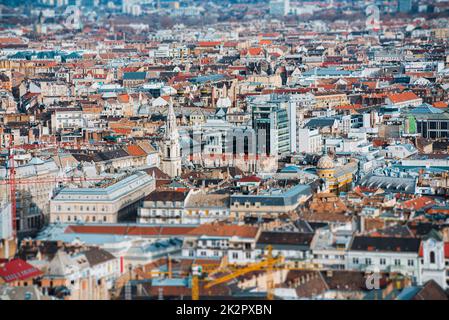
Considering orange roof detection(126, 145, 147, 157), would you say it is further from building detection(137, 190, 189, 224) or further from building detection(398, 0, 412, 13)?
building detection(398, 0, 412, 13)

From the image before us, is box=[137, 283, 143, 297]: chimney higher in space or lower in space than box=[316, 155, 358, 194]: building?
lower

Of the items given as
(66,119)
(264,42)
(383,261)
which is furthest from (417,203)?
(264,42)

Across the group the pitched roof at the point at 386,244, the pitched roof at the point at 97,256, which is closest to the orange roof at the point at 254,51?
the pitched roof at the point at 97,256

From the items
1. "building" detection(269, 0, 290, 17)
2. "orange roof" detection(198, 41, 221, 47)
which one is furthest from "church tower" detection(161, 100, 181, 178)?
"building" detection(269, 0, 290, 17)

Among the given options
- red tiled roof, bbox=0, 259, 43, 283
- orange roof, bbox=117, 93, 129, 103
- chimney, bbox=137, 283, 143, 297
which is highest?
orange roof, bbox=117, 93, 129, 103

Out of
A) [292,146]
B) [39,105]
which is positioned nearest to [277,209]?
[292,146]
